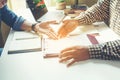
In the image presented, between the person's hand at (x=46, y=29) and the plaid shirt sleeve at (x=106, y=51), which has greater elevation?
the plaid shirt sleeve at (x=106, y=51)

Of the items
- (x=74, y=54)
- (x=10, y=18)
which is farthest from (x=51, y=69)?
(x=10, y=18)

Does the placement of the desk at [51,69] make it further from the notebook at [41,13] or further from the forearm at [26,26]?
the notebook at [41,13]

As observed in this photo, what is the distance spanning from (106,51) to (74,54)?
158mm

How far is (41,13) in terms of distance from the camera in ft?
5.01

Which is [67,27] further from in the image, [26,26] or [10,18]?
[10,18]

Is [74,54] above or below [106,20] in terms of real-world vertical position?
above

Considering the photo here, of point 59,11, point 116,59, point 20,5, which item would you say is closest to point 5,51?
point 116,59

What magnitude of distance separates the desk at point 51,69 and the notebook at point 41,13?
0.53 metres

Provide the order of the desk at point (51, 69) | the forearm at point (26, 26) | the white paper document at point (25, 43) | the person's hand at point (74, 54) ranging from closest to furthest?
1. the desk at point (51, 69)
2. the person's hand at point (74, 54)
3. the white paper document at point (25, 43)
4. the forearm at point (26, 26)

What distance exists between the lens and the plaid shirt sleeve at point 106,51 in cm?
94

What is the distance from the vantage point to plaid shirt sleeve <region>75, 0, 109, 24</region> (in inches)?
54.3

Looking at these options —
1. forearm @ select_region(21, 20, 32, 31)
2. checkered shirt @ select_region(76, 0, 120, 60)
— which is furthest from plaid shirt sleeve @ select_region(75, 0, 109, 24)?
forearm @ select_region(21, 20, 32, 31)

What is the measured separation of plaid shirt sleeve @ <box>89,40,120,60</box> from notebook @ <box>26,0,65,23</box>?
0.52 meters

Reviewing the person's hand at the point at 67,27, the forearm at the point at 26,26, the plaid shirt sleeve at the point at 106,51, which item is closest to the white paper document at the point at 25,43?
the forearm at the point at 26,26
